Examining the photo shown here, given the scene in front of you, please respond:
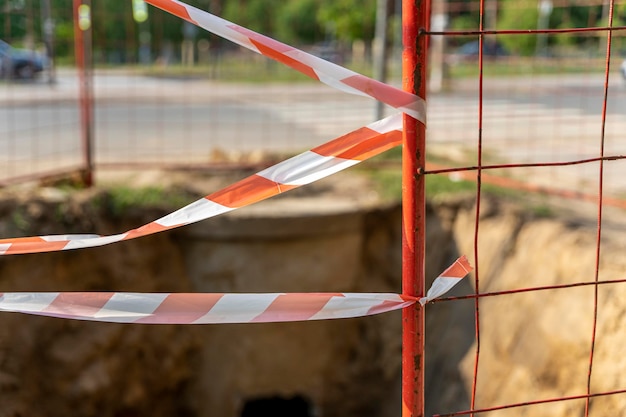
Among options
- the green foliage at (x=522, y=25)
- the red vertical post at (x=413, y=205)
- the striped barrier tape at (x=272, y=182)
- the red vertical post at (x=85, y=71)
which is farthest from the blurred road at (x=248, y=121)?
the red vertical post at (x=413, y=205)

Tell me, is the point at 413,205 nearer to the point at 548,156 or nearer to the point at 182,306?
the point at 182,306

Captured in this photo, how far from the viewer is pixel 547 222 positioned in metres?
6.00

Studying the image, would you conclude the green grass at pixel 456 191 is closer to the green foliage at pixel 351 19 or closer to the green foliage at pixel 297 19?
the green foliage at pixel 351 19

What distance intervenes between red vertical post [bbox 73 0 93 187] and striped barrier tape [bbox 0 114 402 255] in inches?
189

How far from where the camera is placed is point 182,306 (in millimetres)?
2342

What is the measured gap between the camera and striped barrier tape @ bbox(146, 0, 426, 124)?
89.9 inches

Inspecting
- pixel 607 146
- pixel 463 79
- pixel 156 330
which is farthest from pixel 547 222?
pixel 463 79

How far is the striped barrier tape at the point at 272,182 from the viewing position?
236cm

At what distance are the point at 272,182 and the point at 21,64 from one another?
229 inches

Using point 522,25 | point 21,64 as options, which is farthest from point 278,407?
point 522,25

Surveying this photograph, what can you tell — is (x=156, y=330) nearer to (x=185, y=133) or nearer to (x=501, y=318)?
(x=501, y=318)

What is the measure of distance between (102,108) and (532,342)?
335 inches

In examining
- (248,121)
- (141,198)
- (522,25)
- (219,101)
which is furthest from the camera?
(522,25)

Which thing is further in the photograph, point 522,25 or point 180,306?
point 522,25
